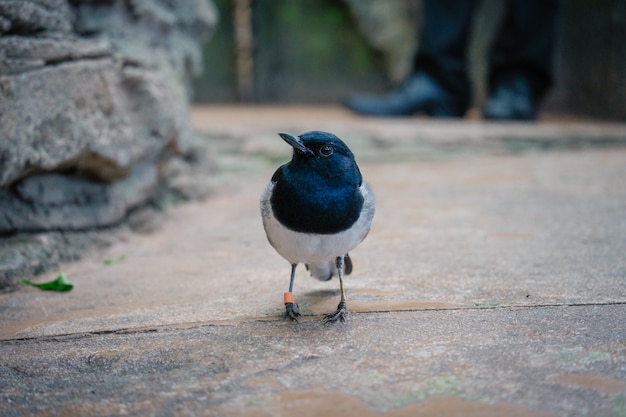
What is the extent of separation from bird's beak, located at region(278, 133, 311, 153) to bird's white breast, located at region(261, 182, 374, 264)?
19 cm

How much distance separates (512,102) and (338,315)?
183 inches

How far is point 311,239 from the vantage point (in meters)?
1.99

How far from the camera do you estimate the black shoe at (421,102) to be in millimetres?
6219

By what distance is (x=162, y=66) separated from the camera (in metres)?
3.88

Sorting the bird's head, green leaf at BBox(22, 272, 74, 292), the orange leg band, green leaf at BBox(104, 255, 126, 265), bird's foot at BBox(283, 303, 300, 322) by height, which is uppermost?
the bird's head

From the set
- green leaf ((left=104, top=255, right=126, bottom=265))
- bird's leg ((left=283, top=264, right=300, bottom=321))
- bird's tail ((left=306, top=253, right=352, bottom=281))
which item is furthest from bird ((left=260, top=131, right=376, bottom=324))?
green leaf ((left=104, top=255, right=126, bottom=265))

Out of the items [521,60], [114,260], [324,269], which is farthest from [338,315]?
[521,60]

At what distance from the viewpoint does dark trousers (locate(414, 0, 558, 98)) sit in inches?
224

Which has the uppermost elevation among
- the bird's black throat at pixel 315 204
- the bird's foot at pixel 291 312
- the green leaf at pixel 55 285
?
the bird's black throat at pixel 315 204

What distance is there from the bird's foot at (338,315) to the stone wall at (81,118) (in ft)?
4.19

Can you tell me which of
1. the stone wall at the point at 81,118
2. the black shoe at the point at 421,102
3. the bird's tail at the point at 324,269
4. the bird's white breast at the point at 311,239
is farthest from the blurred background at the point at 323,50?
the bird's white breast at the point at 311,239

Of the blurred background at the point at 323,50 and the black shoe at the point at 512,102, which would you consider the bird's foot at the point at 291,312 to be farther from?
the blurred background at the point at 323,50

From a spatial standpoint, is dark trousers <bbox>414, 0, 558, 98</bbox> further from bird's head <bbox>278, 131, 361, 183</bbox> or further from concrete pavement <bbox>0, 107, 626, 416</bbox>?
bird's head <bbox>278, 131, 361, 183</bbox>

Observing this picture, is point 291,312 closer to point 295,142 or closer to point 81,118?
point 295,142
